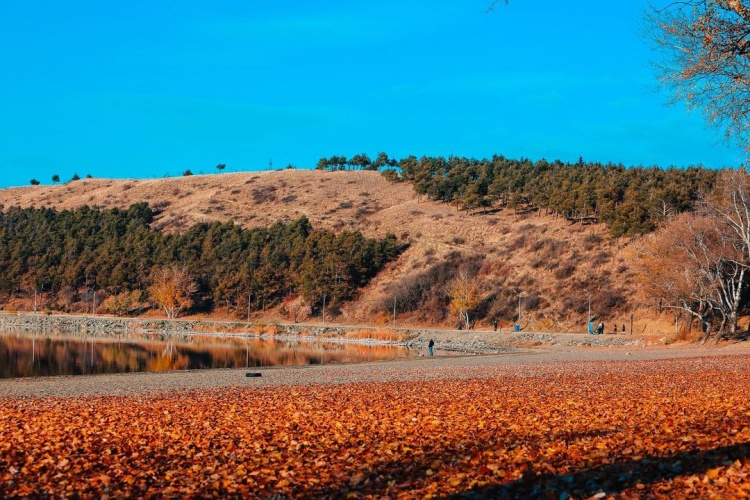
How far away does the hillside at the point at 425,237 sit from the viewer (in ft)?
236

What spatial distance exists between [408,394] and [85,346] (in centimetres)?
4191

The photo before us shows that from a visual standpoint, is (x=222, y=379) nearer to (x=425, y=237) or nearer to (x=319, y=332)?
(x=319, y=332)

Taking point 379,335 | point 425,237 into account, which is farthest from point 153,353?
point 425,237

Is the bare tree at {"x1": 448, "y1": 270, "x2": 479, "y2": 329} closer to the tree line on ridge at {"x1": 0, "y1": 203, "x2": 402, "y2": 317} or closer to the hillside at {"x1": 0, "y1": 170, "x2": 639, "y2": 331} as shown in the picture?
the hillside at {"x1": 0, "y1": 170, "x2": 639, "y2": 331}

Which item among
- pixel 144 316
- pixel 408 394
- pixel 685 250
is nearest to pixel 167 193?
pixel 144 316

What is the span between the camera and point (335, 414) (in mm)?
13391

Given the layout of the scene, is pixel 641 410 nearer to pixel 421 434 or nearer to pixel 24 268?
pixel 421 434

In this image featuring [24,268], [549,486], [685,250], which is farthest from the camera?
[24,268]

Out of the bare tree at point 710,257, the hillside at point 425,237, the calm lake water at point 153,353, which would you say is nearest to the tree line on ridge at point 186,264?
the hillside at point 425,237

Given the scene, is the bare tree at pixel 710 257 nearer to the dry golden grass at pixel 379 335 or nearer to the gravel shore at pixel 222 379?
the gravel shore at pixel 222 379

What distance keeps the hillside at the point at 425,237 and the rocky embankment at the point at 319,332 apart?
8670 millimetres

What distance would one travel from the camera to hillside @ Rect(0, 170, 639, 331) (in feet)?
236

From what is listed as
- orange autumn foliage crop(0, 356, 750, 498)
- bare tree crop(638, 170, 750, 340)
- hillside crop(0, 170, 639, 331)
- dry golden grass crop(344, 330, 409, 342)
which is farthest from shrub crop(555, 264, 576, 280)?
orange autumn foliage crop(0, 356, 750, 498)

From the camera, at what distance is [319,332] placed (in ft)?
232
